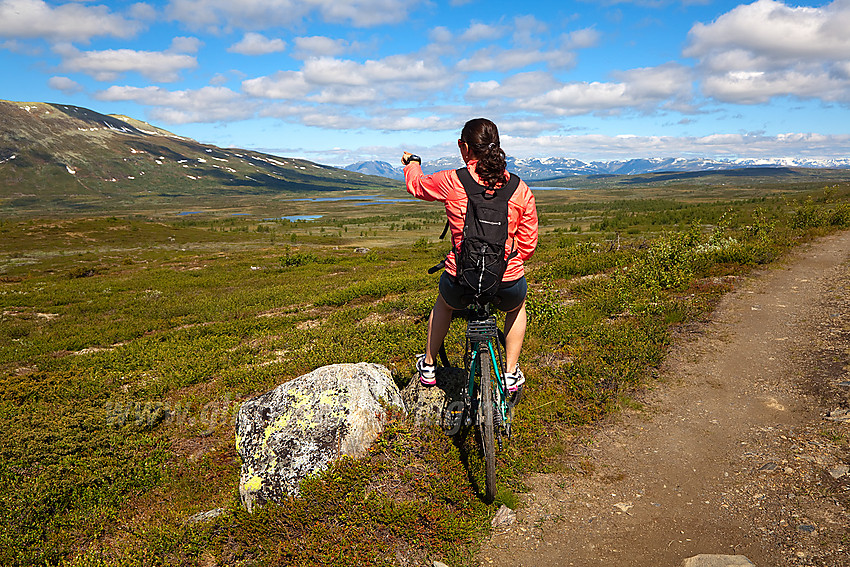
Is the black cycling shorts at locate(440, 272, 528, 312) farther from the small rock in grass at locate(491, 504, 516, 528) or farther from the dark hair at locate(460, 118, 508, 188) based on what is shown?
the small rock in grass at locate(491, 504, 516, 528)

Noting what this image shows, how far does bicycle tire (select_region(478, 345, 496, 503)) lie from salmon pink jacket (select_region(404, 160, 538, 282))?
91cm

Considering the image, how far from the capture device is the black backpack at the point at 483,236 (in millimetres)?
4312

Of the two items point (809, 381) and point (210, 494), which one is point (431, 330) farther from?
point (809, 381)

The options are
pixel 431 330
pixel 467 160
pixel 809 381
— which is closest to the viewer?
pixel 467 160

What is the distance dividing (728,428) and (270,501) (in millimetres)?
5945

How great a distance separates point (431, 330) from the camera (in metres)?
5.38

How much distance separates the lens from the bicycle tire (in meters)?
4.64

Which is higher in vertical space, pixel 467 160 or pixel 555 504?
pixel 467 160

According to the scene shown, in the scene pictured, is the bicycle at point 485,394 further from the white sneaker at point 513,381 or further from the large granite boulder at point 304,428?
the large granite boulder at point 304,428

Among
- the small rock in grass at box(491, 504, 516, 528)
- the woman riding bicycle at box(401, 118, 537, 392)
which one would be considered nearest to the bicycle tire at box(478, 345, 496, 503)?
the small rock in grass at box(491, 504, 516, 528)

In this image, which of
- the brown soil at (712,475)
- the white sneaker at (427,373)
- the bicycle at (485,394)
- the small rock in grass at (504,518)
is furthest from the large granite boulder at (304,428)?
the brown soil at (712,475)

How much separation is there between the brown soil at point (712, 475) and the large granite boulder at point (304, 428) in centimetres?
194

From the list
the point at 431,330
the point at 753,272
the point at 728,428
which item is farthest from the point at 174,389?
the point at 753,272

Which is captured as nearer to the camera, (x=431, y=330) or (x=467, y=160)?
(x=467, y=160)
